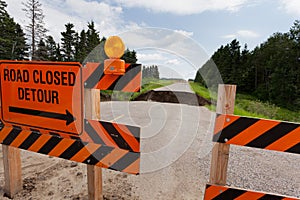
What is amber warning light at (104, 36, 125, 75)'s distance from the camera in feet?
4.04

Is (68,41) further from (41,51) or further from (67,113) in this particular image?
(67,113)

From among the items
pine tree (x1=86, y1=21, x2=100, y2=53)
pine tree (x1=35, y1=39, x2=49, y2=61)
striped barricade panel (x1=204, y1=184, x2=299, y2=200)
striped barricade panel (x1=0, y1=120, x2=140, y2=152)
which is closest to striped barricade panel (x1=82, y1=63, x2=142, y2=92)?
striped barricade panel (x1=0, y1=120, x2=140, y2=152)

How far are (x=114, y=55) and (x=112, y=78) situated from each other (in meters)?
0.19

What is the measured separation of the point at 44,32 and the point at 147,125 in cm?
2224

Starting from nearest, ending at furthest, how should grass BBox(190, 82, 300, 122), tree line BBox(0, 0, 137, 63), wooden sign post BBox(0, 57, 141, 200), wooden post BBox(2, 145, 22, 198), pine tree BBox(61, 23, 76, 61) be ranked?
wooden sign post BBox(0, 57, 141, 200) < wooden post BBox(2, 145, 22, 198) < grass BBox(190, 82, 300, 122) < tree line BBox(0, 0, 137, 63) < pine tree BBox(61, 23, 76, 61)

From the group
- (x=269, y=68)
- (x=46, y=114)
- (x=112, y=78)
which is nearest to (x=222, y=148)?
(x=112, y=78)

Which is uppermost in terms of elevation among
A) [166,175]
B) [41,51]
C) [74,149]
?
[41,51]

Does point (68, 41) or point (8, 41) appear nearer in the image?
point (8, 41)

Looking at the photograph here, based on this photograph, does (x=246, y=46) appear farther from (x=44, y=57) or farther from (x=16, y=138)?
(x=16, y=138)

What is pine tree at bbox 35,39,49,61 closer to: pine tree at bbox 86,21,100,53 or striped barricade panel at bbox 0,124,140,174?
pine tree at bbox 86,21,100,53

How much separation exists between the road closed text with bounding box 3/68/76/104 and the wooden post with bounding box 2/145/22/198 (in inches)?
38.8

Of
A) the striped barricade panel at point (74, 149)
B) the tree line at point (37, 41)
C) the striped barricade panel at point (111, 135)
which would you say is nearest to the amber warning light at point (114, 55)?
the striped barricade panel at point (111, 135)

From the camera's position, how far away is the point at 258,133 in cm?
113

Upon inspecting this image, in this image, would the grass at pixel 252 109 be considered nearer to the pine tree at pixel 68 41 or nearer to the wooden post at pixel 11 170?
the wooden post at pixel 11 170
